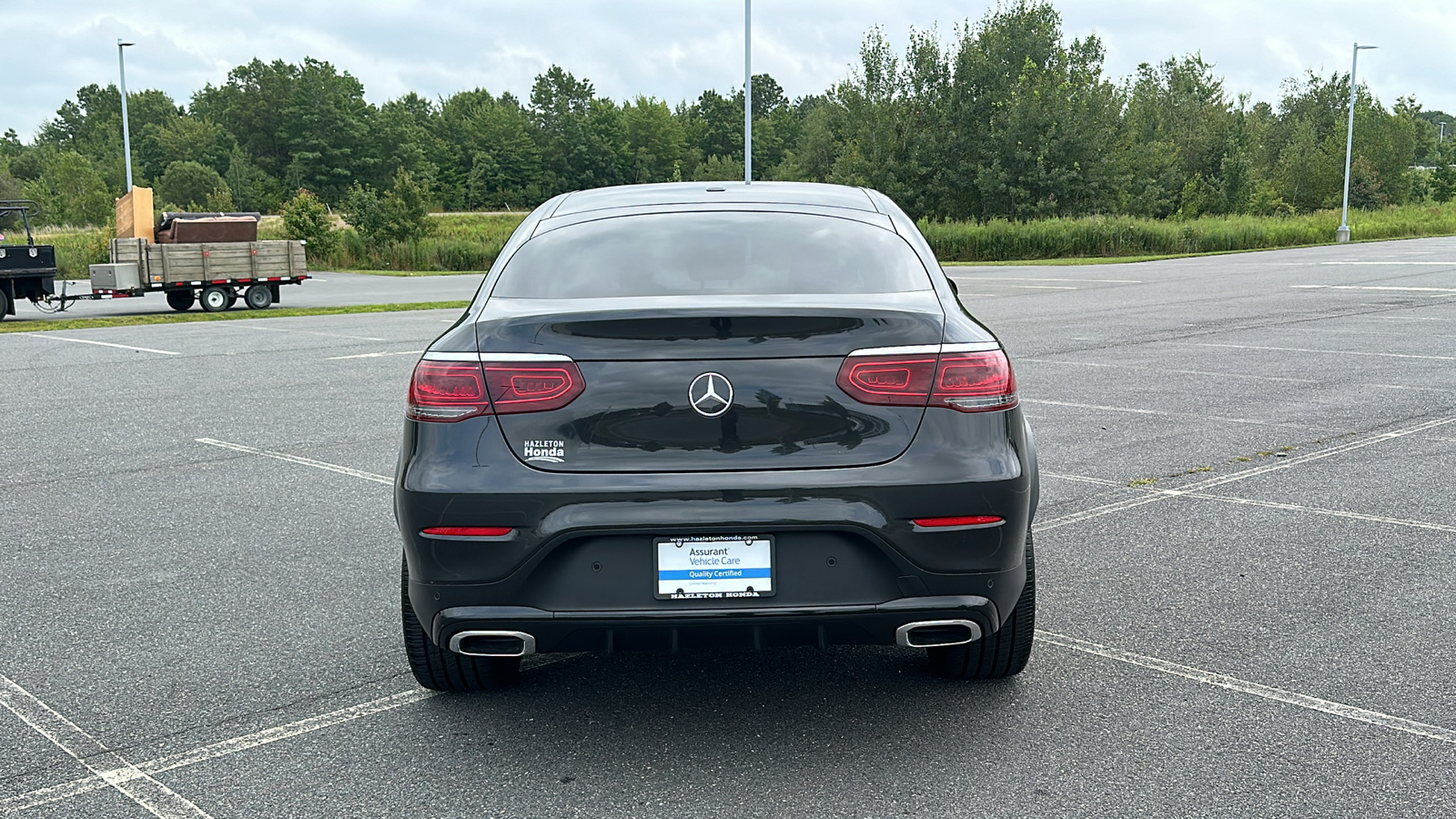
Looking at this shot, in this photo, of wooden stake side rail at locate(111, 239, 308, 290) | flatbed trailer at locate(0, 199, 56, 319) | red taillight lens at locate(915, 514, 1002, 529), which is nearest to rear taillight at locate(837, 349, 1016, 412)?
red taillight lens at locate(915, 514, 1002, 529)

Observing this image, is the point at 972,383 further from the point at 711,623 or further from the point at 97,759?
the point at 97,759

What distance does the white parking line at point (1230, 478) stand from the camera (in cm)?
641

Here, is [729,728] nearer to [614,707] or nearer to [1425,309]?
[614,707]

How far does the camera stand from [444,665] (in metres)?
4.02

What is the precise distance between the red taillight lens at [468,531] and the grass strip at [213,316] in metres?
17.0

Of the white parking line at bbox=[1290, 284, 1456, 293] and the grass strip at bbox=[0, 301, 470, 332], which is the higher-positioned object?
the white parking line at bbox=[1290, 284, 1456, 293]

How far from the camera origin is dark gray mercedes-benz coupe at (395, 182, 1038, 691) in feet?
11.2

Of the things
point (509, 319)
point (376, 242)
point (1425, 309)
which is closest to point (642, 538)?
point (509, 319)

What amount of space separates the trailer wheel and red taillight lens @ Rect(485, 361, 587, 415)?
22511 millimetres

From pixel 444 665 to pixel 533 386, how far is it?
107cm

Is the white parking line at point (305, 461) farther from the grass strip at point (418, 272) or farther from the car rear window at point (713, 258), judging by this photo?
the grass strip at point (418, 272)

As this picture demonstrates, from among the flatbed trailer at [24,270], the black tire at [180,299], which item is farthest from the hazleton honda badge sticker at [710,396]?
the black tire at [180,299]

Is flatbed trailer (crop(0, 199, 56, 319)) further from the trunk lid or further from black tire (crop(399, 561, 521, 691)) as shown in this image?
the trunk lid

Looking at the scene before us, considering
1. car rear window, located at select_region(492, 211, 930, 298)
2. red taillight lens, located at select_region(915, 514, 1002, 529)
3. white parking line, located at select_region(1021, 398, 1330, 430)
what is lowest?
white parking line, located at select_region(1021, 398, 1330, 430)
